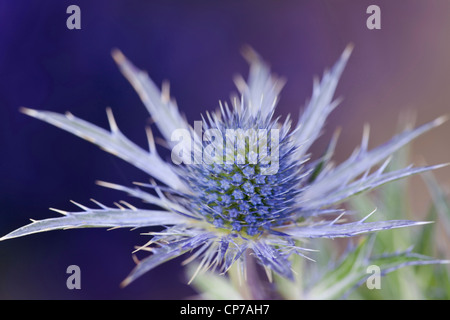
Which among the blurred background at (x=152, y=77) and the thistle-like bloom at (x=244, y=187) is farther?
the blurred background at (x=152, y=77)

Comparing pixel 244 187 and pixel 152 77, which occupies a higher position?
pixel 152 77

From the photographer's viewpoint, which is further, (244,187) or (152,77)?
(152,77)

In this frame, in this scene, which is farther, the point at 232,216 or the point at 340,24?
the point at 340,24

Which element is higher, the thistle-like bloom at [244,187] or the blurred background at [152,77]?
the blurred background at [152,77]

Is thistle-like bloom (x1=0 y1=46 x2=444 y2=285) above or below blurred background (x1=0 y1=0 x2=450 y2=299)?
below

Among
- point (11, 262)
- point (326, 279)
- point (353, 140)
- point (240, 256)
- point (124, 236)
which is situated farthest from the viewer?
point (353, 140)

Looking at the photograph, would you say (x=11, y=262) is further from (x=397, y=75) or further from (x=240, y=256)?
(x=397, y=75)

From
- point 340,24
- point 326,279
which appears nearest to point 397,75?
point 340,24

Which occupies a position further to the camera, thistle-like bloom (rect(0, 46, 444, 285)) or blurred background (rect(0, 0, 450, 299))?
blurred background (rect(0, 0, 450, 299))
